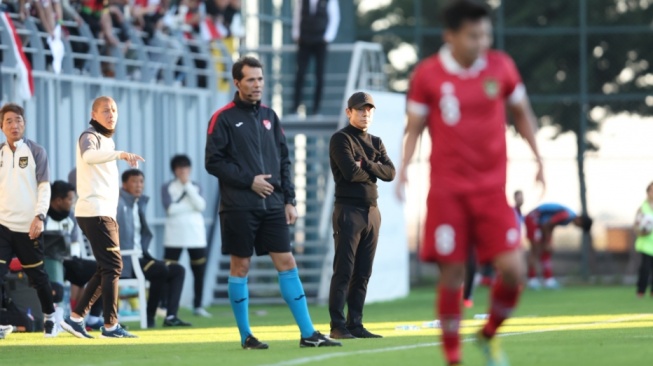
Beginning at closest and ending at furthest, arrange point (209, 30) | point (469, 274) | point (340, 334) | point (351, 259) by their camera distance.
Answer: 1. point (340, 334)
2. point (351, 259)
3. point (469, 274)
4. point (209, 30)

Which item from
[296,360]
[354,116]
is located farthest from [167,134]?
[296,360]

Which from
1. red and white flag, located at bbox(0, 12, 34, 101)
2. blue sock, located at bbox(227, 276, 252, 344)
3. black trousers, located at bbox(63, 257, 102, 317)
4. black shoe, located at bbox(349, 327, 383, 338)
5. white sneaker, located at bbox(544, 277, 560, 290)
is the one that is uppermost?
red and white flag, located at bbox(0, 12, 34, 101)

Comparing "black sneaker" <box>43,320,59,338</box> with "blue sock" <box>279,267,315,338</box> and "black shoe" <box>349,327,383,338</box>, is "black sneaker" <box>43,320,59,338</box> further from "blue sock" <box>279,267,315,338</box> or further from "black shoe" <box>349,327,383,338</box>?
"blue sock" <box>279,267,315,338</box>

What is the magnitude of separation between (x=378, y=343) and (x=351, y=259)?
1.36 metres

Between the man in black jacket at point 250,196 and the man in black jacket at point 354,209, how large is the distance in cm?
159

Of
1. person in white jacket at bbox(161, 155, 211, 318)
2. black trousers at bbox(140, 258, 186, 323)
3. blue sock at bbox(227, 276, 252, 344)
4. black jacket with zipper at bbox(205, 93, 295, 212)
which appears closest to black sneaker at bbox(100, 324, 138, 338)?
black trousers at bbox(140, 258, 186, 323)

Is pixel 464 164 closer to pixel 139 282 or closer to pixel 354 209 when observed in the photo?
pixel 354 209

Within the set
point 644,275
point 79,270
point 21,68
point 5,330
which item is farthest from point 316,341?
point 644,275

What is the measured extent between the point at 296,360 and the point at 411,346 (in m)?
1.75

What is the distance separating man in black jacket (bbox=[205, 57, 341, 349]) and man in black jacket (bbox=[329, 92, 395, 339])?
1.59m

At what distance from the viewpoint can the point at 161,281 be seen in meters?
17.1

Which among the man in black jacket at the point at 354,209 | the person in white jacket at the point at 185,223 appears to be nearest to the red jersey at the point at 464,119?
the man in black jacket at the point at 354,209

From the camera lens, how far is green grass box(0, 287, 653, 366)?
34.4 feet

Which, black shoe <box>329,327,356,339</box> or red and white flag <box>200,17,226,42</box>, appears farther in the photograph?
red and white flag <box>200,17,226,42</box>
